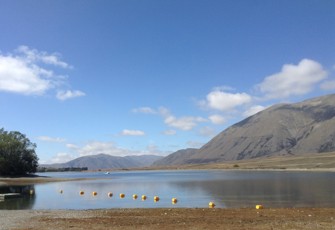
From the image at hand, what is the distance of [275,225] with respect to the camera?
2211cm

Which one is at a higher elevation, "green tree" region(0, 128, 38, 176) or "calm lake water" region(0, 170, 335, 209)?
"green tree" region(0, 128, 38, 176)

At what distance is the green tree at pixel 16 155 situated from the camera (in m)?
136

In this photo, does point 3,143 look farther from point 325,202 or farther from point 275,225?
point 275,225

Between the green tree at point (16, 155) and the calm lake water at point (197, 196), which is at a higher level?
the green tree at point (16, 155)

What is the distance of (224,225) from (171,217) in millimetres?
5430

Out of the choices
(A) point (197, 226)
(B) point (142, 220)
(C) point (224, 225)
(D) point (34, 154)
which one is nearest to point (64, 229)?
(B) point (142, 220)

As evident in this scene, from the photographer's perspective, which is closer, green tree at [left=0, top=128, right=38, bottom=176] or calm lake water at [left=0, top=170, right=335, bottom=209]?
calm lake water at [left=0, top=170, right=335, bottom=209]

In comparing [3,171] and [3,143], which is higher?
[3,143]

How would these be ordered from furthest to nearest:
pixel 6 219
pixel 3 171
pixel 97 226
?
pixel 3 171
pixel 6 219
pixel 97 226

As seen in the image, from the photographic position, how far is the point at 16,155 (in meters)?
140

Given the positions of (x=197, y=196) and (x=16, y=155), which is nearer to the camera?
(x=197, y=196)

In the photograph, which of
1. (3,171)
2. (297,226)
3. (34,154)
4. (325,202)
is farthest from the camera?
(34,154)

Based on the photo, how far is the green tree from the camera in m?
136

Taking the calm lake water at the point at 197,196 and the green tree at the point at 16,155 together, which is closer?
the calm lake water at the point at 197,196
